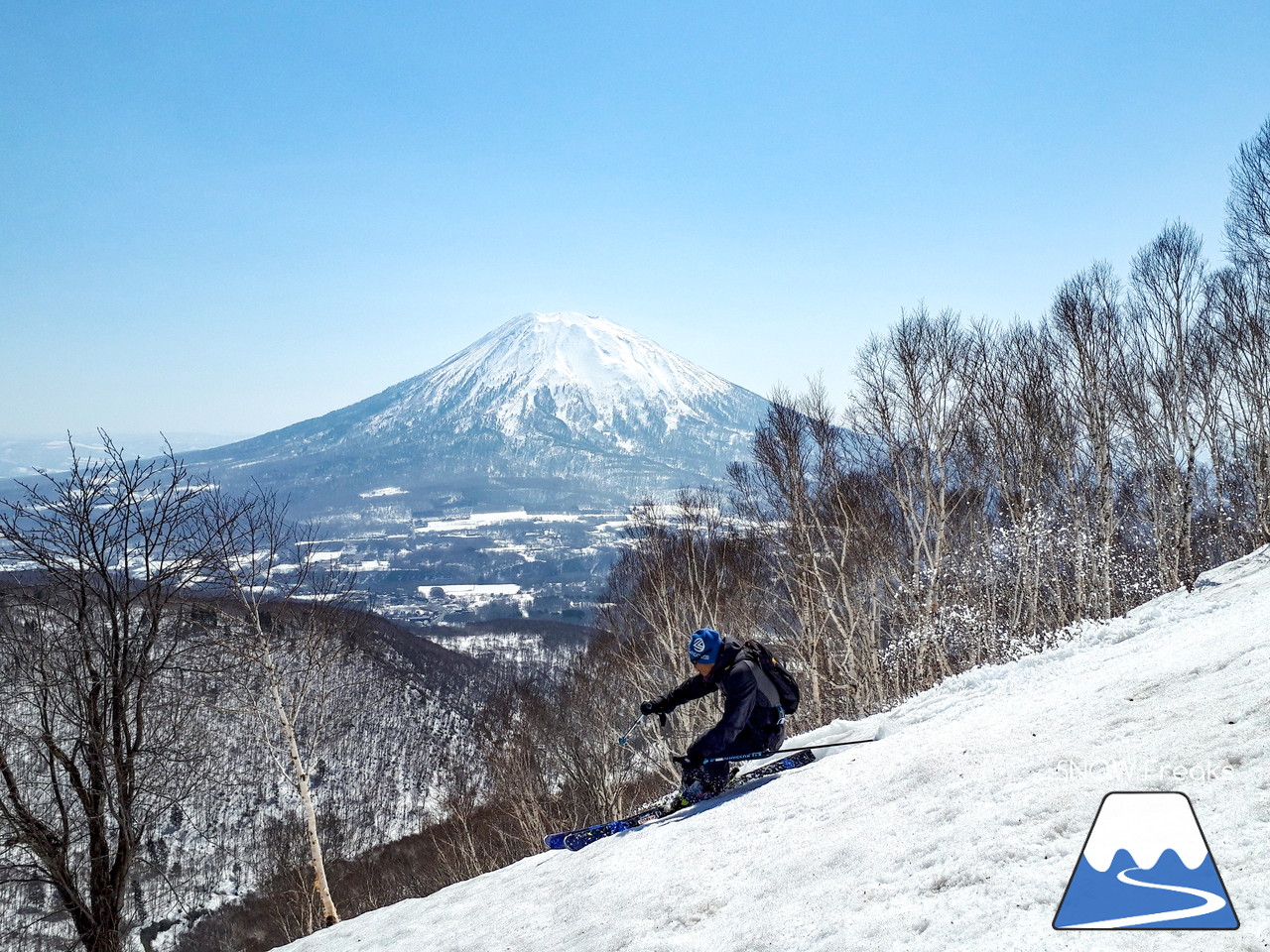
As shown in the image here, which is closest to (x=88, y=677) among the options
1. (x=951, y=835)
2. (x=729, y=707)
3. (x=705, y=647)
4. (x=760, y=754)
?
(x=705, y=647)

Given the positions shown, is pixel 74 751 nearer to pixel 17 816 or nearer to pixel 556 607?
pixel 17 816

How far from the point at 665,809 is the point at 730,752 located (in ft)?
2.96

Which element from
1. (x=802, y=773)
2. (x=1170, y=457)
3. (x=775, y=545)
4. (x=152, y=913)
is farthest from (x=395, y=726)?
(x=802, y=773)

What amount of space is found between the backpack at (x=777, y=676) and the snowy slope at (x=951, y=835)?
632 millimetres

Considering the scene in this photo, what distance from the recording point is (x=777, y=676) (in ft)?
23.5

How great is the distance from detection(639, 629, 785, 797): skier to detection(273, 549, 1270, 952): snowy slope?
56 centimetres

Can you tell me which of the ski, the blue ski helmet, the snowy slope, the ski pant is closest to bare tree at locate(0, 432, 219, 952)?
the snowy slope

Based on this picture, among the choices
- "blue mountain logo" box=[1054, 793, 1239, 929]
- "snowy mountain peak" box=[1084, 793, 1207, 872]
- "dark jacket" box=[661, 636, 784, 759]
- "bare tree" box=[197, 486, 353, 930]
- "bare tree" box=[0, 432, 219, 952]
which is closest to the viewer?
"blue mountain logo" box=[1054, 793, 1239, 929]

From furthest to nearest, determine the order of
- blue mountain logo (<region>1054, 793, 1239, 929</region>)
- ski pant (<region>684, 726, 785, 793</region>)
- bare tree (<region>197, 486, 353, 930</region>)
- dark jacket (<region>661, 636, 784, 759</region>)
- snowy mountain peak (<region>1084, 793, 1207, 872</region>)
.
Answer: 1. bare tree (<region>197, 486, 353, 930</region>)
2. ski pant (<region>684, 726, 785, 793</region>)
3. dark jacket (<region>661, 636, 784, 759</region>)
4. snowy mountain peak (<region>1084, 793, 1207, 872</region>)
5. blue mountain logo (<region>1054, 793, 1239, 929</region>)

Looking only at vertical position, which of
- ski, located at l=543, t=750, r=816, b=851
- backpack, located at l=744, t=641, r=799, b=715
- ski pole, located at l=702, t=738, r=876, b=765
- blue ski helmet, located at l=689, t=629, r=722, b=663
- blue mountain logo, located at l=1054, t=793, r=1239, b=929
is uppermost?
blue ski helmet, located at l=689, t=629, r=722, b=663

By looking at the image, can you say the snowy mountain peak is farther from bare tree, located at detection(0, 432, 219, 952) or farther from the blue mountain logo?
bare tree, located at detection(0, 432, 219, 952)

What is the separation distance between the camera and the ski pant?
23.2ft

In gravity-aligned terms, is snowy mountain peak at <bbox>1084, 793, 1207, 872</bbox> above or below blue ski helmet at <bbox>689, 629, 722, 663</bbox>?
below

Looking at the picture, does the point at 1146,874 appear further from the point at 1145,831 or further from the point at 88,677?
the point at 88,677
